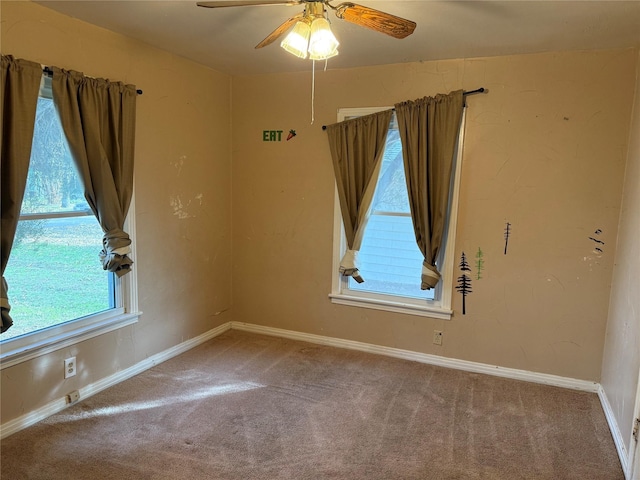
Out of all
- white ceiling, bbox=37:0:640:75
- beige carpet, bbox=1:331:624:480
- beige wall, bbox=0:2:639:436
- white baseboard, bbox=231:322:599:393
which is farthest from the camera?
white baseboard, bbox=231:322:599:393

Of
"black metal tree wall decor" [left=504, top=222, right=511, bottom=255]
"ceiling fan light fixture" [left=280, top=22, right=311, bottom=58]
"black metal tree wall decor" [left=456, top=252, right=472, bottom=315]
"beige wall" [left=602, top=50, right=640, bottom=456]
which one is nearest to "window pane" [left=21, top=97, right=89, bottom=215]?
"ceiling fan light fixture" [left=280, top=22, right=311, bottom=58]

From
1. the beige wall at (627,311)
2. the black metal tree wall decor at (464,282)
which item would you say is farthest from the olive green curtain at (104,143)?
the beige wall at (627,311)

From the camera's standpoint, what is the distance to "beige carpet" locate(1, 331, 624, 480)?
7.11 ft

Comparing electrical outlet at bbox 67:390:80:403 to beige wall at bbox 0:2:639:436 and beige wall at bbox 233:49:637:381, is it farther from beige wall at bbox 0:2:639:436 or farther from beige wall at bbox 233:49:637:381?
beige wall at bbox 233:49:637:381

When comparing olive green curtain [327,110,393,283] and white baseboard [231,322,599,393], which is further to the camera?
olive green curtain [327,110,393,283]

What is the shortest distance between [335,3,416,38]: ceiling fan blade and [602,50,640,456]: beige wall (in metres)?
1.72

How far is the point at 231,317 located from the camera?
4.23 metres

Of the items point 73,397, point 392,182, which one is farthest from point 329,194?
point 73,397

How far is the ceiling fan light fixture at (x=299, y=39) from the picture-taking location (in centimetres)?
199

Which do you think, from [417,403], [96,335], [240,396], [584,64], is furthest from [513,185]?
[96,335]

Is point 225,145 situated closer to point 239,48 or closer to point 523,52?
point 239,48

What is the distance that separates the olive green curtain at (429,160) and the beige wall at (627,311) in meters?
1.11

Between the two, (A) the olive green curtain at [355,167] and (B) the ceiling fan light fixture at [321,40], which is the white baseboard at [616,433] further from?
(B) the ceiling fan light fixture at [321,40]

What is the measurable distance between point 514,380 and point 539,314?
1.73 ft
